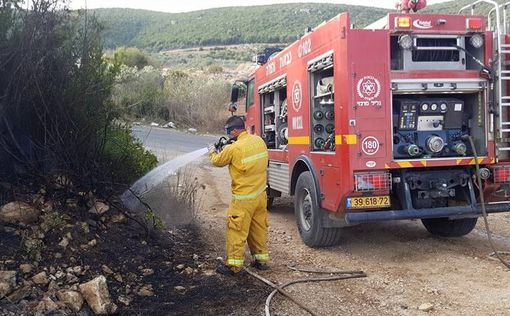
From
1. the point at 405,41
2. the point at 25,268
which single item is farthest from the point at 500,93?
the point at 25,268

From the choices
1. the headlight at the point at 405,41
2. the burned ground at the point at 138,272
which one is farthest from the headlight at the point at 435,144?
the burned ground at the point at 138,272

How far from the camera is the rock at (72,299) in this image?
4238 mm

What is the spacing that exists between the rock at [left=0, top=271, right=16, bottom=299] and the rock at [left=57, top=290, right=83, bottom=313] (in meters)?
0.35

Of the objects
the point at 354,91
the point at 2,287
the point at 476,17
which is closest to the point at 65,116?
the point at 2,287

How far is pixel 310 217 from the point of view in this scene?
6.77m

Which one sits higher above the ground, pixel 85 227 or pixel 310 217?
pixel 85 227

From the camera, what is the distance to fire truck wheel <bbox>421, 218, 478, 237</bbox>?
7.06 meters

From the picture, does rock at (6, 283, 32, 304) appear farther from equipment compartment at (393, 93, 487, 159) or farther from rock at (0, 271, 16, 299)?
equipment compartment at (393, 93, 487, 159)

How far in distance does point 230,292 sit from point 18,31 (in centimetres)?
316

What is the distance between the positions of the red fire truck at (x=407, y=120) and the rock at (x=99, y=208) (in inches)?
93.5

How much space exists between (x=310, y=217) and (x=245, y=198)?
4.51 feet

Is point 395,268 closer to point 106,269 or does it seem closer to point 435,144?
point 435,144

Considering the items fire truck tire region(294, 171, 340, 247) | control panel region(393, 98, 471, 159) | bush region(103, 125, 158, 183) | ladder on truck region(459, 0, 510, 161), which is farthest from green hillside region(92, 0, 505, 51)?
control panel region(393, 98, 471, 159)

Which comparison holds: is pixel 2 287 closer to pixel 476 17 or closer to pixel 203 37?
pixel 476 17
